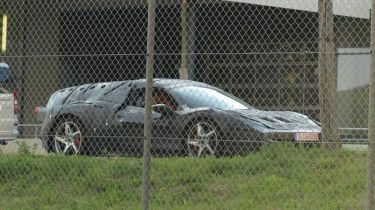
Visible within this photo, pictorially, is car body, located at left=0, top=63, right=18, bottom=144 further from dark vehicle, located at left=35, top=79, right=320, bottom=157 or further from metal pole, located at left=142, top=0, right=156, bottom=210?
metal pole, located at left=142, top=0, right=156, bottom=210

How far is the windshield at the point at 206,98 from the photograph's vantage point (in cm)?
996

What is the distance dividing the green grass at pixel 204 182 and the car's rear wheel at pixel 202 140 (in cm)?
11

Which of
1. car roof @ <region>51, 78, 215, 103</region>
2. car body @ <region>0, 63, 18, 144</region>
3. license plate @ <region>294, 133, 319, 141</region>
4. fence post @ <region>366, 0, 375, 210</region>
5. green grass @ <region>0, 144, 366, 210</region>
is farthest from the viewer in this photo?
car body @ <region>0, 63, 18, 144</region>

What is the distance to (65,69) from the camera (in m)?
11.6

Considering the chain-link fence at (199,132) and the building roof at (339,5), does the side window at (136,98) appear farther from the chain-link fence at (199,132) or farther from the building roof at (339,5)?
the building roof at (339,5)

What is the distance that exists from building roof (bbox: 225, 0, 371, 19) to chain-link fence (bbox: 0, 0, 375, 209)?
0.03m

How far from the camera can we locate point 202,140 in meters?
8.75

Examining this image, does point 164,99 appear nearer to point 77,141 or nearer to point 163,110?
point 163,110

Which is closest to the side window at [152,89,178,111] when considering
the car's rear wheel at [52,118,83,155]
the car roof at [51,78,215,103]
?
the car roof at [51,78,215,103]

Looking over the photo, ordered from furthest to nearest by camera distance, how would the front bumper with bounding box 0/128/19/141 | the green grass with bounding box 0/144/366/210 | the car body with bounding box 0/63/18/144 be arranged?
the car body with bounding box 0/63/18/144 → the front bumper with bounding box 0/128/19/141 → the green grass with bounding box 0/144/366/210

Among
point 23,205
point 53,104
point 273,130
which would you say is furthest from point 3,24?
point 273,130

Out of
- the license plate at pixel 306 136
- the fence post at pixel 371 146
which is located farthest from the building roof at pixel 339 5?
the fence post at pixel 371 146

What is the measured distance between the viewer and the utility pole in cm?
905

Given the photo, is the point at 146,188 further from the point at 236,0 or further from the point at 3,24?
the point at 236,0
